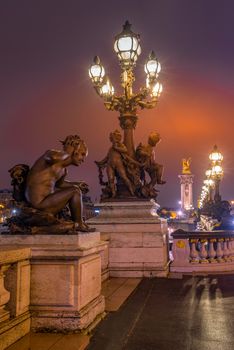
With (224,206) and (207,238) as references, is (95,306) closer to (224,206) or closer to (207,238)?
(207,238)

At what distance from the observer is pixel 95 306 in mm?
6465

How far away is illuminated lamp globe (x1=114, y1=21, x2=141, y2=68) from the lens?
43.5ft

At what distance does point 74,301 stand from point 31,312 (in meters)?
0.56

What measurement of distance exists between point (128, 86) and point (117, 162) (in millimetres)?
2542

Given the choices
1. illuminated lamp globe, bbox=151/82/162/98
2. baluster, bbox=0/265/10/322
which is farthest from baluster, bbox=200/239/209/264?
baluster, bbox=0/265/10/322

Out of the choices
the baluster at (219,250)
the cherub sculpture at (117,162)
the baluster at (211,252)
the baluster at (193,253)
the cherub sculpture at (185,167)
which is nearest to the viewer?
the cherub sculpture at (117,162)

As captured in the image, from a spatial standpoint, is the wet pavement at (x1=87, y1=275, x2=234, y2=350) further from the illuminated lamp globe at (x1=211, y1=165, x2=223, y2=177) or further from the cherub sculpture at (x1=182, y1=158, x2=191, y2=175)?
the cherub sculpture at (x1=182, y1=158, x2=191, y2=175)

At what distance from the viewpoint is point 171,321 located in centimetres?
657

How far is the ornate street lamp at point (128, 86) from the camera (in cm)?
1326

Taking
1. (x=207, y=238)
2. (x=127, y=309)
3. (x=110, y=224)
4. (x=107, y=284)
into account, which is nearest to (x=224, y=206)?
(x=207, y=238)

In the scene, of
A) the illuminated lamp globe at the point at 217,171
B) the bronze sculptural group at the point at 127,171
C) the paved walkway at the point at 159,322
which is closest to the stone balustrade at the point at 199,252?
the bronze sculptural group at the point at 127,171

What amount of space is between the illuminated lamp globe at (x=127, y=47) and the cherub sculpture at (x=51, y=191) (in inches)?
289

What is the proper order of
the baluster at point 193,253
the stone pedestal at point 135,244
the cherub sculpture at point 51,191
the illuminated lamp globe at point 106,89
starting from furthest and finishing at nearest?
1. the illuminated lamp globe at point 106,89
2. the baluster at point 193,253
3. the stone pedestal at point 135,244
4. the cherub sculpture at point 51,191

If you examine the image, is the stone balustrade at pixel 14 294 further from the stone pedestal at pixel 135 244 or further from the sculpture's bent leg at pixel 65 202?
the stone pedestal at pixel 135 244
